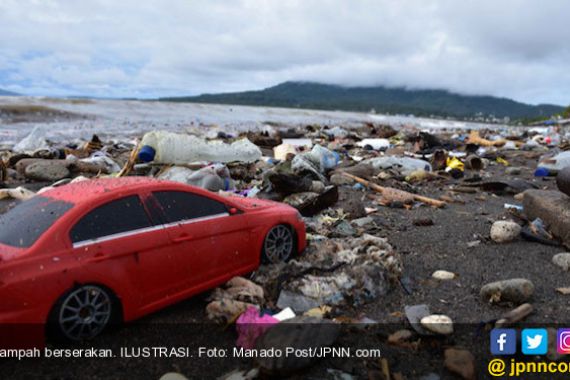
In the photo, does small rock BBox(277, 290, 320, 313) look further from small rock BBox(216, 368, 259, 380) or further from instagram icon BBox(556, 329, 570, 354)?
instagram icon BBox(556, 329, 570, 354)

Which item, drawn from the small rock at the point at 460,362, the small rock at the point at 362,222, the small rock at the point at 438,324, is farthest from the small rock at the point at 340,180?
the small rock at the point at 460,362

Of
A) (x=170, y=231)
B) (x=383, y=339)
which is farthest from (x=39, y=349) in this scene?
(x=383, y=339)

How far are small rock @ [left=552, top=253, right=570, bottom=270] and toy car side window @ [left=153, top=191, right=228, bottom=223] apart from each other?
4024 millimetres

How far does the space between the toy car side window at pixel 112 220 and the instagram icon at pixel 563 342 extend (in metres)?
3.56

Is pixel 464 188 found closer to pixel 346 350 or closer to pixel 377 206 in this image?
pixel 377 206

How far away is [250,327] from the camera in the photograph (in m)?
3.59

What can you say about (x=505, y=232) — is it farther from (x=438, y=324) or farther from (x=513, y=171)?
(x=513, y=171)

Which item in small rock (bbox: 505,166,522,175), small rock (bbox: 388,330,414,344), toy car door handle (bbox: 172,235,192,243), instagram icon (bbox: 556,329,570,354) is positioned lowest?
small rock (bbox: 388,330,414,344)

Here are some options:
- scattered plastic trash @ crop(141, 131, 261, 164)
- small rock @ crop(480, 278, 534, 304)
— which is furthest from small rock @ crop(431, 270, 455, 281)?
scattered plastic trash @ crop(141, 131, 261, 164)

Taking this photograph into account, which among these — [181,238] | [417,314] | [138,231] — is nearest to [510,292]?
[417,314]

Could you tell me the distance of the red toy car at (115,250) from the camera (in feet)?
10.4

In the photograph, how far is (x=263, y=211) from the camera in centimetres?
485

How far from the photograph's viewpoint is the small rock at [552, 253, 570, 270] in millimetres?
5106

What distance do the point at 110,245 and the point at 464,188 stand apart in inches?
315
